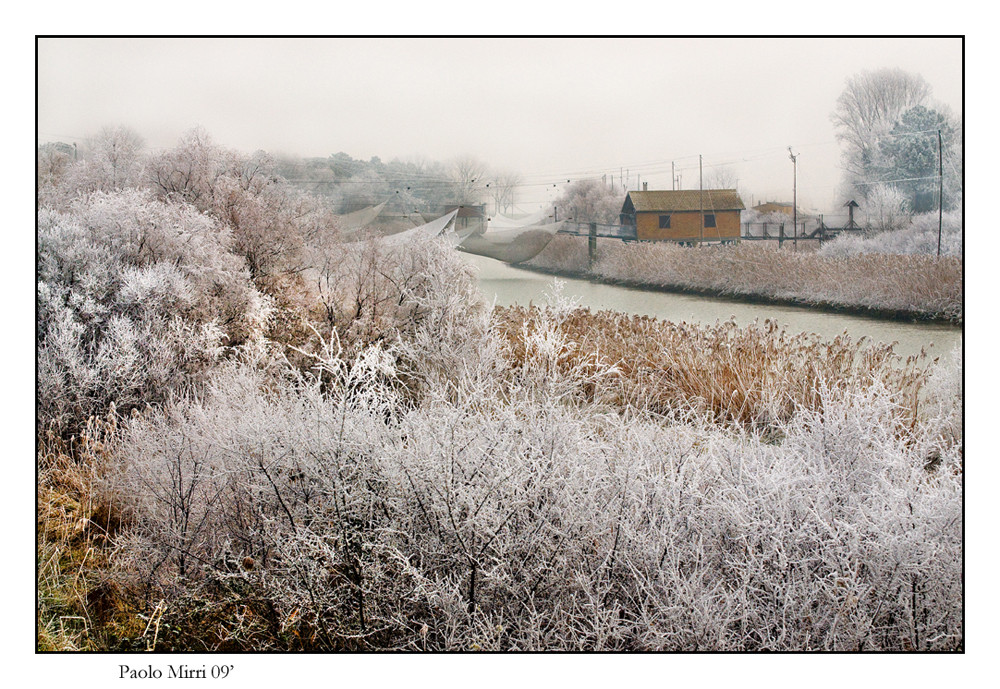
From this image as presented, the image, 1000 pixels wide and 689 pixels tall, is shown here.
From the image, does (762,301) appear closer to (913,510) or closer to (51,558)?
(913,510)

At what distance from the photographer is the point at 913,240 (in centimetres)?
361

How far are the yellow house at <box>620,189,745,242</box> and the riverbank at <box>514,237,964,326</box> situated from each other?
2.8 inches

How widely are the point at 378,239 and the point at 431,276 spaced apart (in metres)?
0.35

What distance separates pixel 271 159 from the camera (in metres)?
3.87

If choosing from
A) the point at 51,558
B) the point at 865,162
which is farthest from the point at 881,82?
the point at 51,558

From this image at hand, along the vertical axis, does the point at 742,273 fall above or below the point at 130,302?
above

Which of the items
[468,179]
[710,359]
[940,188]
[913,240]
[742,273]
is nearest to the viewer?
[940,188]

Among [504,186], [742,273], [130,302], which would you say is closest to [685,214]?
[742,273]

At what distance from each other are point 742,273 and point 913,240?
0.84m

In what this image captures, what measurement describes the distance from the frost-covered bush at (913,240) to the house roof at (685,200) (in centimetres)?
58

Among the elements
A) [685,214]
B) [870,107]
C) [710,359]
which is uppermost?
[870,107]

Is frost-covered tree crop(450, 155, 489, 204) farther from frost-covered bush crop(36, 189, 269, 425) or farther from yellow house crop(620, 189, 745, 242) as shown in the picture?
frost-covered bush crop(36, 189, 269, 425)

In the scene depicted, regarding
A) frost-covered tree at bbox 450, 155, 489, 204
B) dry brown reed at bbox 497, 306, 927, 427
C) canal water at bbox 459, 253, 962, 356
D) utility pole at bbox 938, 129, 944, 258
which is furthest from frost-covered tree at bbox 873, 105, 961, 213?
frost-covered tree at bbox 450, 155, 489, 204

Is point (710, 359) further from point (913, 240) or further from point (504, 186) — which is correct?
point (504, 186)
